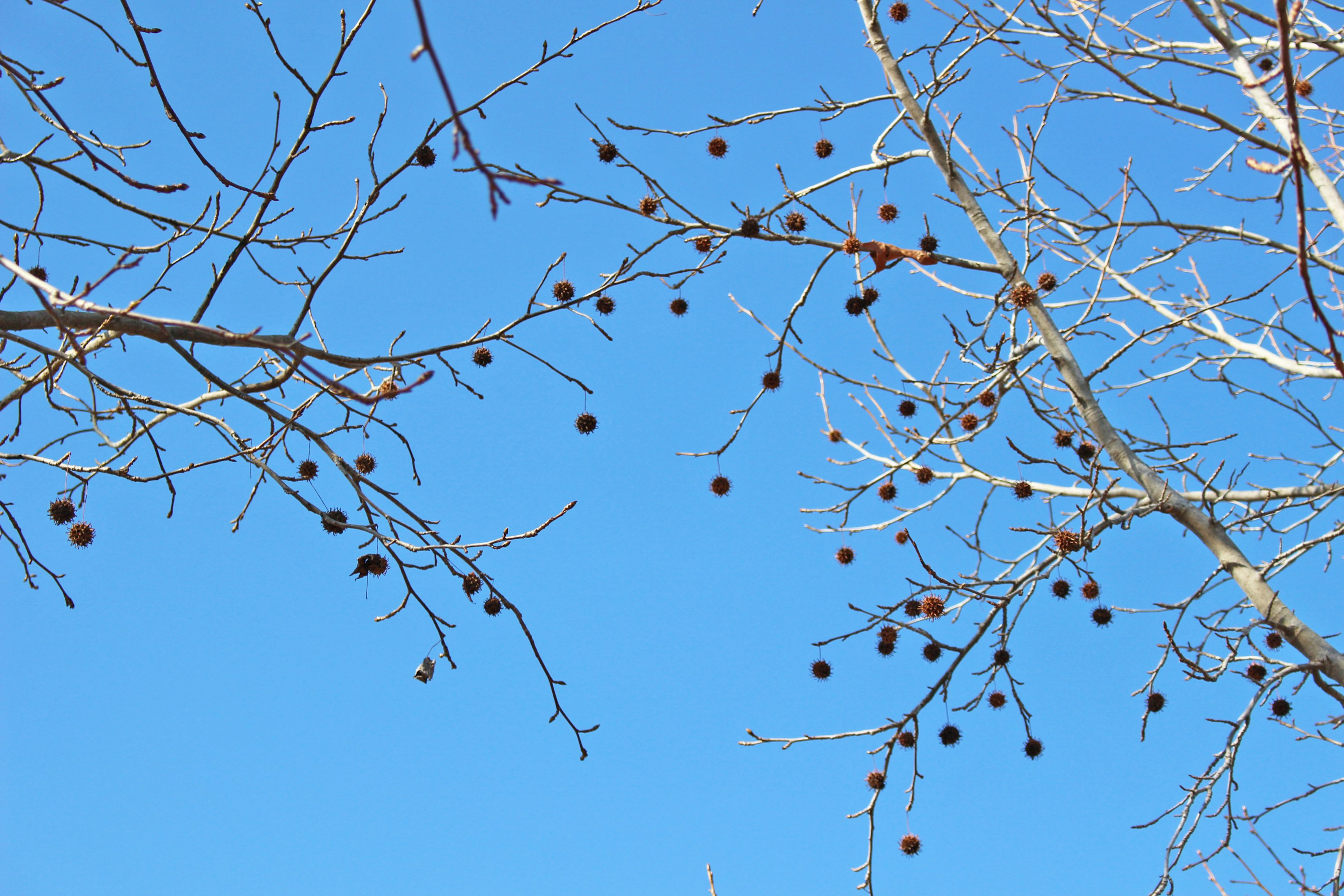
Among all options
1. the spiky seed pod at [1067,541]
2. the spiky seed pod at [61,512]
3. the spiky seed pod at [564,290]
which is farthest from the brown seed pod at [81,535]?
the spiky seed pod at [1067,541]

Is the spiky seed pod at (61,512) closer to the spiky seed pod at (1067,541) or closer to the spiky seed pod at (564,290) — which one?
the spiky seed pod at (564,290)

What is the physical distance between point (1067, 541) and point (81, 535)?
15.0 ft

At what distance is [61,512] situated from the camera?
405 cm

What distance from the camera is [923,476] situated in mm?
5445

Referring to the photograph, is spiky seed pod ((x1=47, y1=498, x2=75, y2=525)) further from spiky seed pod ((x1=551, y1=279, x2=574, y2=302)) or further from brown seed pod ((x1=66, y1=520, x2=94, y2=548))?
spiky seed pod ((x1=551, y1=279, x2=574, y2=302))

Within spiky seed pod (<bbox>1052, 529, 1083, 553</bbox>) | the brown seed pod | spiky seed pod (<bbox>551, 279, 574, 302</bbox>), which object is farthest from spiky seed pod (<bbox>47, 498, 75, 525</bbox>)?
spiky seed pod (<bbox>1052, 529, 1083, 553</bbox>)

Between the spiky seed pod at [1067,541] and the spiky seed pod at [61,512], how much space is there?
4377 millimetres

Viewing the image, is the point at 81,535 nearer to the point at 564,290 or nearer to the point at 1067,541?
the point at 564,290

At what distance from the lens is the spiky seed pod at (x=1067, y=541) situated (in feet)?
14.5

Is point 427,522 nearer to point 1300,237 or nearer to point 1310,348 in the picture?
point 1300,237

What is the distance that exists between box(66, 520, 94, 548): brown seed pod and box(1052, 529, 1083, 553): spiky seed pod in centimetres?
429

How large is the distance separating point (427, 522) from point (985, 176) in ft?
12.4

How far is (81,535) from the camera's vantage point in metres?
4.05

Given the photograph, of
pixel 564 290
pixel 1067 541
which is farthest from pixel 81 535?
pixel 1067 541
